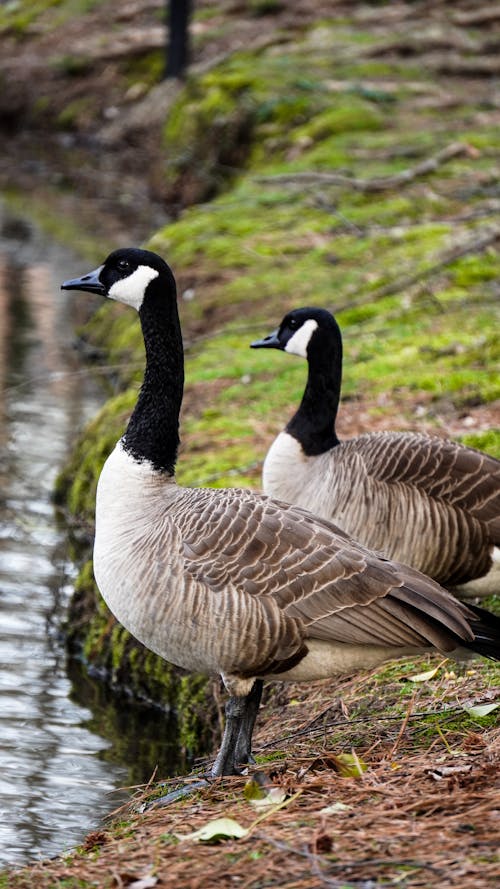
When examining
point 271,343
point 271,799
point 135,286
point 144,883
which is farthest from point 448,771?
point 271,343

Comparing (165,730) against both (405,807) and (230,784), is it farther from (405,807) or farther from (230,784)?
(405,807)

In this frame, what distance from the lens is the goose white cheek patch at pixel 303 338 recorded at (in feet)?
28.0

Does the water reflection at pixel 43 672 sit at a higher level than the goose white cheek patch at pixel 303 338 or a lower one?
lower

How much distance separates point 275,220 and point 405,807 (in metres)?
14.8

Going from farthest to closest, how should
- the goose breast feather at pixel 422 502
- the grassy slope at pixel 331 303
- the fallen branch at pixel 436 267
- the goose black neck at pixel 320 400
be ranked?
the fallen branch at pixel 436 267 → the goose black neck at pixel 320 400 → the goose breast feather at pixel 422 502 → the grassy slope at pixel 331 303

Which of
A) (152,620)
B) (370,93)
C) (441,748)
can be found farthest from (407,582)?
Result: (370,93)

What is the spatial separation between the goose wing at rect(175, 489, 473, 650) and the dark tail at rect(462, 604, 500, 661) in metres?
0.05

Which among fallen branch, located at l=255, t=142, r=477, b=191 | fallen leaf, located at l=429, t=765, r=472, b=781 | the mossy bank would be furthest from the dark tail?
fallen branch, located at l=255, t=142, r=477, b=191

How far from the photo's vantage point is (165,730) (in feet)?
27.5

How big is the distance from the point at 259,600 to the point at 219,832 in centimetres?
115

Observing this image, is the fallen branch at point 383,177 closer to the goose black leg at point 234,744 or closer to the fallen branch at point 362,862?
the goose black leg at point 234,744

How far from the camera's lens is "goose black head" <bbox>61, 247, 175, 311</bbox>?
670 centimetres

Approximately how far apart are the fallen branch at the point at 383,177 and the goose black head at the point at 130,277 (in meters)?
12.0

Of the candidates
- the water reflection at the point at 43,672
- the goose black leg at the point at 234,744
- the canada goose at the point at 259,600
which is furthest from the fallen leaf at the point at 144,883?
the water reflection at the point at 43,672
